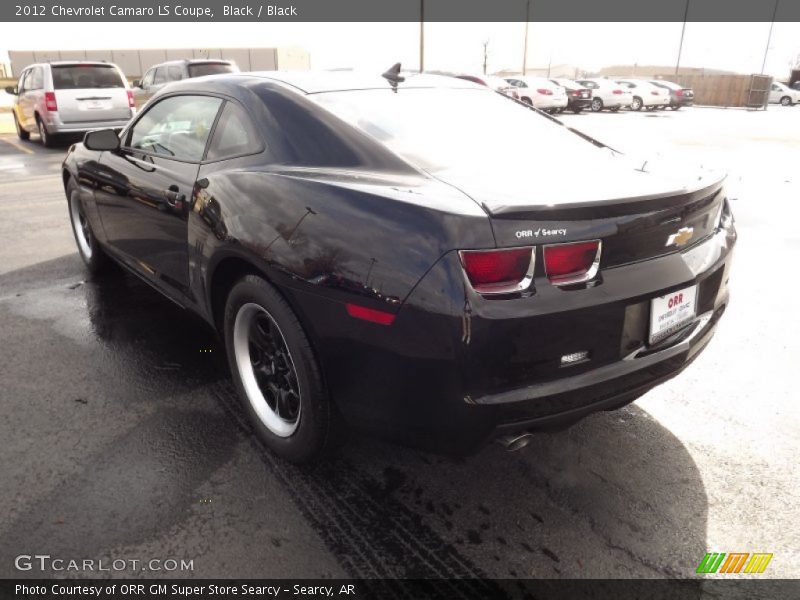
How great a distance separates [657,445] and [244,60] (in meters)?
80.3

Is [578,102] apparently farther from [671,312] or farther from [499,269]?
[499,269]

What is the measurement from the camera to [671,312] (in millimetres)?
2291

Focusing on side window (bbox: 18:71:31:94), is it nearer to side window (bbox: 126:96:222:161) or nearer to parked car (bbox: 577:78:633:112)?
side window (bbox: 126:96:222:161)

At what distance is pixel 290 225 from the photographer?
2369 mm

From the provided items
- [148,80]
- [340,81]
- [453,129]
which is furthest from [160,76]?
[453,129]

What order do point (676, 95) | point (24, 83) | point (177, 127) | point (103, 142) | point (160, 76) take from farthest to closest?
point (676, 95) < point (160, 76) < point (24, 83) < point (103, 142) < point (177, 127)

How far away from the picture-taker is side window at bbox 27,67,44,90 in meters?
13.1

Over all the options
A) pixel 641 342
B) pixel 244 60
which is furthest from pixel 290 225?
pixel 244 60

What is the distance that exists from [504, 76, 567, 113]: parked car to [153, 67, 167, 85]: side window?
14.8 metres

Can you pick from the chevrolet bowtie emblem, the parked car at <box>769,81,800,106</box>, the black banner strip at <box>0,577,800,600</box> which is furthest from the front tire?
the parked car at <box>769,81,800,106</box>

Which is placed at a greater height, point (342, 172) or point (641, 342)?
point (342, 172)

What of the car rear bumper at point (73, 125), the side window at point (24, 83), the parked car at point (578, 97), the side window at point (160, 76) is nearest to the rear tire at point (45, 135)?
the car rear bumper at point (73, 125)

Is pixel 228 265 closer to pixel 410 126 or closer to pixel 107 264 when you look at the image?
pixel 410 126

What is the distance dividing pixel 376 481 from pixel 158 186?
1.95m
